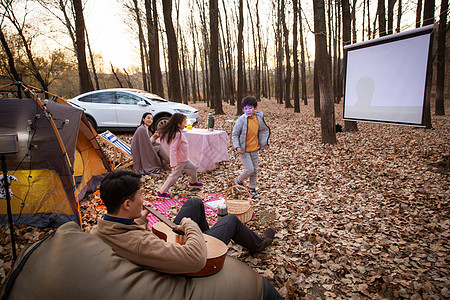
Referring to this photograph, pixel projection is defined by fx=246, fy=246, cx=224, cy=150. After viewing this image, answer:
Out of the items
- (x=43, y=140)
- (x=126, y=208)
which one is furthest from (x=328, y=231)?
(x=43, y=140)

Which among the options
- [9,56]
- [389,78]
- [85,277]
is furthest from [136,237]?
[9,56]

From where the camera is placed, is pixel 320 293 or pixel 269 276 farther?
pixel 269 276

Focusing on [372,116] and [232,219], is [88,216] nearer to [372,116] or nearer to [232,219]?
[232,219]

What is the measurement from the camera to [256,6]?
2317 cm

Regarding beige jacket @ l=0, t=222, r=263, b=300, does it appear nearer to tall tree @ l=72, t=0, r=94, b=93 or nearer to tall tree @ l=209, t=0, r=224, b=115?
tall tree @ l=72, t=0, r=94, b=93

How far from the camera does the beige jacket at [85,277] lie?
123 centimetres

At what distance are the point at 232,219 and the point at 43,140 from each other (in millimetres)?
3313

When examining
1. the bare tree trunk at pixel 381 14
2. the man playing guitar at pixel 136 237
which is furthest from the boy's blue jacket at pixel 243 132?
the bare tree trunk at pixel 381 14

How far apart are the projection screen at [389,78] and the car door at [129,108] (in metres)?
7.00

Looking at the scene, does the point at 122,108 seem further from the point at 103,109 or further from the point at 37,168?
the point at 37,168

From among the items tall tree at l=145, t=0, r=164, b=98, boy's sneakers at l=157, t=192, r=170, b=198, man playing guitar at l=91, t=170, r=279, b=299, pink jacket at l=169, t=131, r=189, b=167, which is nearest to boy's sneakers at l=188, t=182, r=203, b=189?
boy's sneakers at l=157, t=192, r=170, b=198

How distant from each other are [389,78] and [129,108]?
8.39 meters

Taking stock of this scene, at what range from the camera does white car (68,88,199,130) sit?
9.46 meters

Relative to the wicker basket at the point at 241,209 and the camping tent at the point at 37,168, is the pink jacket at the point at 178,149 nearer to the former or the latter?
the wicker basket at the point at 241,209
